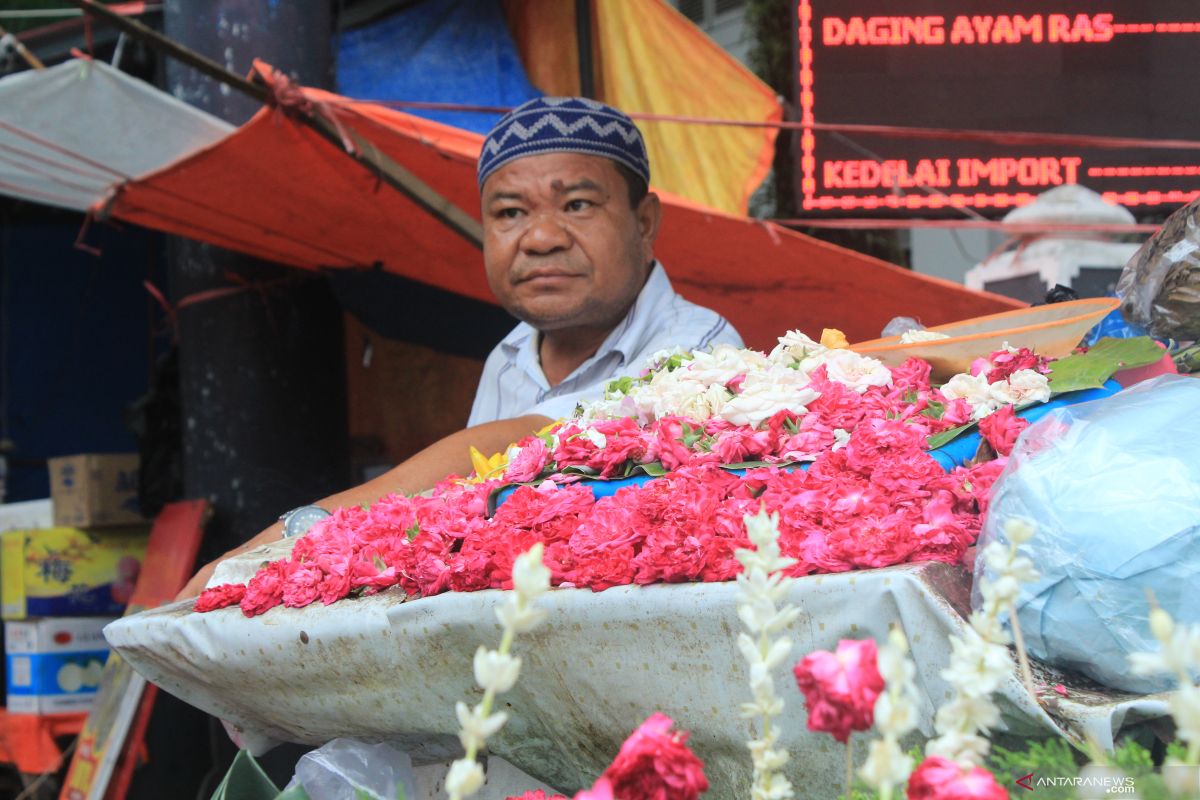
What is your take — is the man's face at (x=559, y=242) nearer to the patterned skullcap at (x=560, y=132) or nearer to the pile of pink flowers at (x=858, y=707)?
the patterned skullcap at (x=560, y=132)

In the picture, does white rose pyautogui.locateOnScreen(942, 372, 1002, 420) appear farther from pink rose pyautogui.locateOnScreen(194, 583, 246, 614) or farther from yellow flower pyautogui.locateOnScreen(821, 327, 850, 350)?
pink rose pyautogui.locateOnScreen(194, 583, 246, 614)

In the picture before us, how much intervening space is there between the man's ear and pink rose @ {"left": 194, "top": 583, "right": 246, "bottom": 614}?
122 cm

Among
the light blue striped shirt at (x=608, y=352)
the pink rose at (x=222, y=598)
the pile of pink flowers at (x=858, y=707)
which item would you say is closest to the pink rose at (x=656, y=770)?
the pile of pink flowers at (x=858, y=707)

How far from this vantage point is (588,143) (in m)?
2.48

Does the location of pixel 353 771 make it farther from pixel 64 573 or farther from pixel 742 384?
pixel 64 573

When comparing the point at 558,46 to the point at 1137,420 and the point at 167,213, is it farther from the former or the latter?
the point at 1137,420

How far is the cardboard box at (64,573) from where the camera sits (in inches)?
173

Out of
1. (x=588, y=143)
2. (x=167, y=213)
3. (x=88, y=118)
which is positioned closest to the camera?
(x=588, y=143)

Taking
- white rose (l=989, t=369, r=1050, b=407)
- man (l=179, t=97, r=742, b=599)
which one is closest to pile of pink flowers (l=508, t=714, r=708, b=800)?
white rose (l=989, t=369, r=1050, b=407)

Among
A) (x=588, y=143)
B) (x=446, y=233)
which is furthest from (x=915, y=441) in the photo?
(x=446, y=233)

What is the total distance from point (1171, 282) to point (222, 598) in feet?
4.63

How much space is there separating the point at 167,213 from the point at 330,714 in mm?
2428

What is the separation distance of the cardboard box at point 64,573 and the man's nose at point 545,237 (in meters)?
2.75

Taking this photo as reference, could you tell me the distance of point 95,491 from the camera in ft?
14.4
